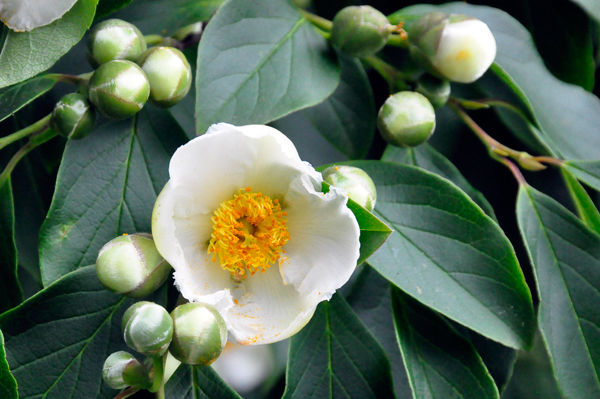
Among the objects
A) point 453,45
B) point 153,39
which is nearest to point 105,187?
point 153,39

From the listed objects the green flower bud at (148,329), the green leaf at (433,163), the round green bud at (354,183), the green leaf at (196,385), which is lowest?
the green leaf at (196,385)

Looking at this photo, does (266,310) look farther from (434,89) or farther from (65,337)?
(434,89)

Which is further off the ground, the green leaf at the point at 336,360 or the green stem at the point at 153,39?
the green stem at the point at 153,39

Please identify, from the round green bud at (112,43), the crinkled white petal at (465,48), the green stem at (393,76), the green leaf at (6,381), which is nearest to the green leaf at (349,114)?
the green stem at (393,76)

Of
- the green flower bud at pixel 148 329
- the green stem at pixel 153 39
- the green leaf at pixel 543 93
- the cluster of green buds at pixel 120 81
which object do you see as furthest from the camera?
the green leaf at pixel 543 93

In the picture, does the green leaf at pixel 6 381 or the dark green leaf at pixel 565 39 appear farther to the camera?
the dark green leaf at pixel 565 39

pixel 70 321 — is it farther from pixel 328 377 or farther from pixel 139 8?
pixel 139 8

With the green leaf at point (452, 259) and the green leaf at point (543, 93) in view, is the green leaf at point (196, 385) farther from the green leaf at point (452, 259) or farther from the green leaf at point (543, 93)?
the green leaf at point (543, 93)
